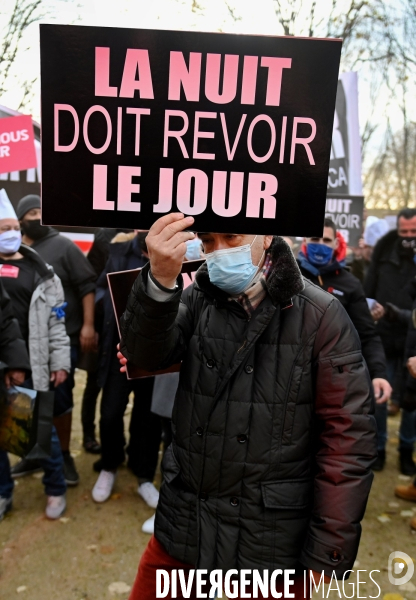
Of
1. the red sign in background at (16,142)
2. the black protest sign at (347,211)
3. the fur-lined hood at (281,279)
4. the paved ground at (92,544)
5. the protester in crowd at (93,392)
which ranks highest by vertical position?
the red sign in background at (16,142)

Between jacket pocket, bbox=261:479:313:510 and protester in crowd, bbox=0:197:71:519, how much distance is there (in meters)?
2.26

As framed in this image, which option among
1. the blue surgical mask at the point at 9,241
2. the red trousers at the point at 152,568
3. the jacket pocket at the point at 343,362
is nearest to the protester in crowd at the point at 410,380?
the jacket pocket at the point at 343,362

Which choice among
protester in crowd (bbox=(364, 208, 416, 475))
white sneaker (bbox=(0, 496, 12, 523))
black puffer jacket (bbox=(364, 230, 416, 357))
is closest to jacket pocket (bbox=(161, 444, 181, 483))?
white sneaker (bbox=(0, 496, 12, 523))

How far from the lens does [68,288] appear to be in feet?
13.9

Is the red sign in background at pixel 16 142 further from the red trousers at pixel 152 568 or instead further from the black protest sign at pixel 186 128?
the red trousers at pixel 152 568

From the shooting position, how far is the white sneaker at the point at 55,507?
366 cm

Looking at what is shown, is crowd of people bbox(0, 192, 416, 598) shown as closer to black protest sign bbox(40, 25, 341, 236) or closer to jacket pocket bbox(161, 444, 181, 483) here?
jacket pocket bbox(161, 444, 181, 483)

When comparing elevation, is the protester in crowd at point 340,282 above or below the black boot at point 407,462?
above

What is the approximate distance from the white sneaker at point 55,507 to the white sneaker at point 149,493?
0.58m

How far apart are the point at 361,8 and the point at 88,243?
635 centimetres

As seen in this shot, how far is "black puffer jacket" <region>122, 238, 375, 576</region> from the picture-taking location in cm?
170

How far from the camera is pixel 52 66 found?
1.65 metres

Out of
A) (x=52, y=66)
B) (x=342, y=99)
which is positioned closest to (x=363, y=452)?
(x=52, y=66)

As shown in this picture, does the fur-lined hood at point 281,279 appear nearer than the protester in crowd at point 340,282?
Yes
